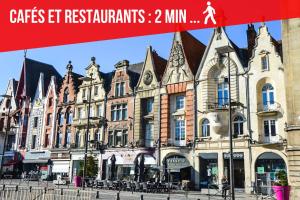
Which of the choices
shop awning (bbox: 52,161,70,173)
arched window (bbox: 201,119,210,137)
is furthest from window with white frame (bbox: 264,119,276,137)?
shop awning (bbox: 52,161,70,173)

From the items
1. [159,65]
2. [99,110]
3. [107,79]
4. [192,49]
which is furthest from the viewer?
[107,79]

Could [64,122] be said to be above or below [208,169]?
above

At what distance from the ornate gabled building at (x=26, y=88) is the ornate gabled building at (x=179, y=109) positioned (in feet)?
87.0

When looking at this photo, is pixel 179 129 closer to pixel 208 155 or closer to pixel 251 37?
pixel 208 155

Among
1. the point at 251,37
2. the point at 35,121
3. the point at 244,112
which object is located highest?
the point at 251,37

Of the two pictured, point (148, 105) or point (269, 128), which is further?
point (148, 105)

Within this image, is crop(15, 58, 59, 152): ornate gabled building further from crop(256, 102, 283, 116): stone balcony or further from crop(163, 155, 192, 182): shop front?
crop(256, 102, 283, 116): stone balcony

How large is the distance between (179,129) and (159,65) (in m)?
8.64

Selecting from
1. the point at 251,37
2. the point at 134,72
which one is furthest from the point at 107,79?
the point at 251,37

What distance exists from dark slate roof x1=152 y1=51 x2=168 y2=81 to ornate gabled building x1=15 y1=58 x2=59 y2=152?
2389 cm

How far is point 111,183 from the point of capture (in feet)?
106

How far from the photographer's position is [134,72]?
44.3m

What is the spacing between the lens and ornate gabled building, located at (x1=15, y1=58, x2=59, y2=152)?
55.4 meters

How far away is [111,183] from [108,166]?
916cm
